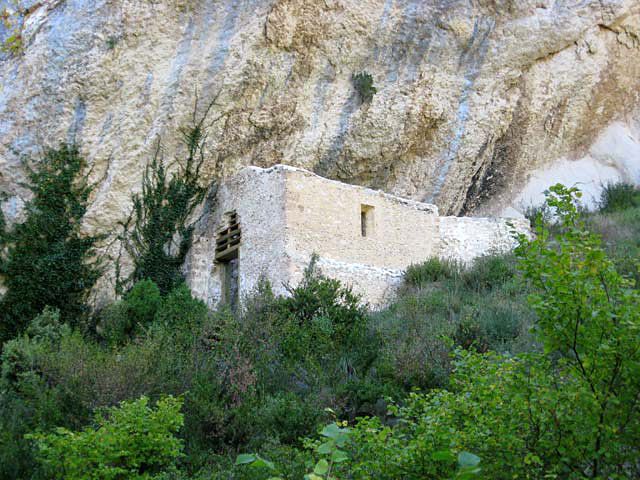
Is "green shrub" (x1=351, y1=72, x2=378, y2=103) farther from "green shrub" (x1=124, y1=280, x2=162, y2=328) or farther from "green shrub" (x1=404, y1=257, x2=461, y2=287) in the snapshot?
"green shrub" (x1=124, y1=280, x2=162, y2=328)

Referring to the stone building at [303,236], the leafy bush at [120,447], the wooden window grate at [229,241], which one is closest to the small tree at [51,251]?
the stone building at [303,236]

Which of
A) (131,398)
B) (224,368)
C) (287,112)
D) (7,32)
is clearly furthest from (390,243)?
(7,32)

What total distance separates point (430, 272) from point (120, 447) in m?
8.99

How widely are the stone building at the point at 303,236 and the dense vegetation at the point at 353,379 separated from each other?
686mm

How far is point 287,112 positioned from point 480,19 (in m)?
5.79

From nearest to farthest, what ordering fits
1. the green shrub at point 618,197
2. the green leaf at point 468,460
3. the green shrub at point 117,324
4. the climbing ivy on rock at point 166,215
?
1. the green leaf at point 468,460
2. the green shrub at point 117,324
3. the climbing ivy on rock at point 166,215
4. the green shrub at point 618,197

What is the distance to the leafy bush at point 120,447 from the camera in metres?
7.27

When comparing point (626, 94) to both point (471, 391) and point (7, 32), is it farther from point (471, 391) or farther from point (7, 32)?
point (471, 391)

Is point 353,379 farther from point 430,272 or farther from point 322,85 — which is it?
point 322,85

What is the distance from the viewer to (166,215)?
49.7 feet

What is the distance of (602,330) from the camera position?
486 centimetres

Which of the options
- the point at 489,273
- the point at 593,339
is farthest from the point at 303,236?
the point at 593,339

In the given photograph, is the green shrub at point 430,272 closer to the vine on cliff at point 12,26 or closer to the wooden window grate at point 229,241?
the wooden window grate at point 229,241

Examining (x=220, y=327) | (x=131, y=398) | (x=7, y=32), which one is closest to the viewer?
(x=131, y=398)
